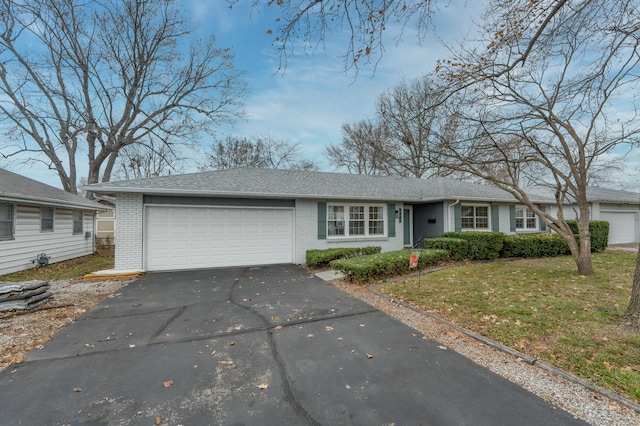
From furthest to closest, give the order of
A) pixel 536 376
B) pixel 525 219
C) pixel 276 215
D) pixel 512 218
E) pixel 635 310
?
1. pixel 525 219
2. pixel 512 218
3. pixel 276 215
4. pixel 635 310
5. pixel 536 376

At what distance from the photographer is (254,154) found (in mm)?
25484

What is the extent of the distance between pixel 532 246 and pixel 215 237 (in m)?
12.5

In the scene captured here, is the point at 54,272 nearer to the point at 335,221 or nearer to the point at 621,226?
the point at 335,221

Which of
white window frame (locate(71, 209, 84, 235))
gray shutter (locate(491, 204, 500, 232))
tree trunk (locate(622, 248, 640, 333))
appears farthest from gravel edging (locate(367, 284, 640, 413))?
white window frame (locate(71, 209, 84, 235))

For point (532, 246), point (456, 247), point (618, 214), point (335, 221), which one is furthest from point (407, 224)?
point (618, 214)

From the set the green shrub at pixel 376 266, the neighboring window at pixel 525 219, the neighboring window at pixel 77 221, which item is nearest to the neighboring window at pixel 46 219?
the neighboring window at pixel 77 221

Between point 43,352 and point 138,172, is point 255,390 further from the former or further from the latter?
point 138,172

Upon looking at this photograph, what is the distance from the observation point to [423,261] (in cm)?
875

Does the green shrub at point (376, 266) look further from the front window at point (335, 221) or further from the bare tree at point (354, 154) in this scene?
the bare tree at point (354, 154)

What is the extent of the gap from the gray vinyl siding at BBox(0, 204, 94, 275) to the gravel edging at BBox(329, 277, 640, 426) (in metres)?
12.0

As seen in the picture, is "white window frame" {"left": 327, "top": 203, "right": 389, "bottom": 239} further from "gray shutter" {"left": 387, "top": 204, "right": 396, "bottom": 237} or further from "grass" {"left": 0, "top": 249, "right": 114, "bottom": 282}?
"grass" {"left": 0, "top": 249, "right": 114, "bottom": 282}

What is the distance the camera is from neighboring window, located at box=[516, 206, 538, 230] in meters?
14.2

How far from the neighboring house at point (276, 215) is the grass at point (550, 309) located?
13.7ft

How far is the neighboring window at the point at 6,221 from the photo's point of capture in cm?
859
